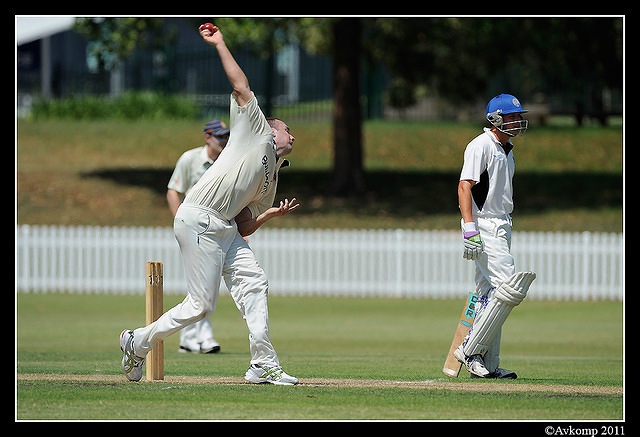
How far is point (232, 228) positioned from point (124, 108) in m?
28.9

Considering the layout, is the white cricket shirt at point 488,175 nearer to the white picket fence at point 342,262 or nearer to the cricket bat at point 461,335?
the cricket bat at point 461,335

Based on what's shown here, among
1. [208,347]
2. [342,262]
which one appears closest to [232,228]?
[208,347]

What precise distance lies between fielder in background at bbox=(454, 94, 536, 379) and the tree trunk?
17535 millimetres

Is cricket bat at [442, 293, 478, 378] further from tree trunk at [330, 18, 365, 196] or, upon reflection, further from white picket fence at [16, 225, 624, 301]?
tree trunk at [330, 18, 365, 196]

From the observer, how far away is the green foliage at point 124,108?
35.4 meters

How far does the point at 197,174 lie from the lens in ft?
36.3

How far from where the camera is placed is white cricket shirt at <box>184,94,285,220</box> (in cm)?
755

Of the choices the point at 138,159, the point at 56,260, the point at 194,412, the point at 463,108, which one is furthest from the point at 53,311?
the point at 463,108

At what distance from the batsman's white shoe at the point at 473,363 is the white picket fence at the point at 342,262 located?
34.7 ft

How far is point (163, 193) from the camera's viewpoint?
26.6 metres

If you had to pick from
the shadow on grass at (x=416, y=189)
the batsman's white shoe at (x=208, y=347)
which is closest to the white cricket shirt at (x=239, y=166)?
the batsman's white shoe at (x=208, y=347)

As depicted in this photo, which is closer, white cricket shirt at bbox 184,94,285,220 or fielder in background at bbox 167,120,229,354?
white cricket shirt at bbox 184,94,285,220

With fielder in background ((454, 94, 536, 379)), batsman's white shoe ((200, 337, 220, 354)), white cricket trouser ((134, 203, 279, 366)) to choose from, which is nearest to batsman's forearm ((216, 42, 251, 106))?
white cricket trouser ((134, 203, 279, 366))

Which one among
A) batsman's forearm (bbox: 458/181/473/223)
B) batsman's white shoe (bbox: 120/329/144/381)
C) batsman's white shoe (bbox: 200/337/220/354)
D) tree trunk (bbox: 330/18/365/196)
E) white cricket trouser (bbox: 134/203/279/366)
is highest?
tree trunk (bbox: 330/18/365/196)
